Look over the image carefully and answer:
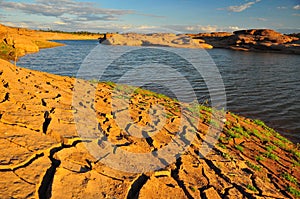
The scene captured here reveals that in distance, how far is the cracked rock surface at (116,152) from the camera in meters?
3.82

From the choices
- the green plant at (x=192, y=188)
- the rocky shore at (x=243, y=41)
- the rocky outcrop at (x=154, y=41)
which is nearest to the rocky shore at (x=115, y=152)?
the green plant at (x=192, y=188)

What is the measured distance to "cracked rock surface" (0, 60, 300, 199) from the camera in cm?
382

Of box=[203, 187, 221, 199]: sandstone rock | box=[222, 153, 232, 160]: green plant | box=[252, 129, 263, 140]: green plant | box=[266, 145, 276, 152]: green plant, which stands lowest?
box=[266, 145, 276, 152]: green plant

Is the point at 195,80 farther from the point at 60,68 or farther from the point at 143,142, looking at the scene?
the point at 143,142

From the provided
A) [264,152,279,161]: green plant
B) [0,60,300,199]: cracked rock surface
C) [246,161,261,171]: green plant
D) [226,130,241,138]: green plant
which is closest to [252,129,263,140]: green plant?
[0,60,300,199]: cracked rock surface

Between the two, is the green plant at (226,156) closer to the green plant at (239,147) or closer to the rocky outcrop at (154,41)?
the green plant at (239,147)

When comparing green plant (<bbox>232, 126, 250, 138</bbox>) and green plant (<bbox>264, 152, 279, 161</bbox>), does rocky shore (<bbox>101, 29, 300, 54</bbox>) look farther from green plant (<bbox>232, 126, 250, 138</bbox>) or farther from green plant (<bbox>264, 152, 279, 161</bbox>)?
green plant (<bbox>264, 152, 279, 161</bbox>)

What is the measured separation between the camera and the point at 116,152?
4.96 m

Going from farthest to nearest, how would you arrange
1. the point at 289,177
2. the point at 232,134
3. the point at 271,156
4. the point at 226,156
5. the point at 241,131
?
the point at 241,131, the point at 232,134, the point at 271,156, the point at 226,156, the point at 289,177

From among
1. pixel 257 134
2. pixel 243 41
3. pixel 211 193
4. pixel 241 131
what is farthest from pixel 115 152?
pixel 243 41

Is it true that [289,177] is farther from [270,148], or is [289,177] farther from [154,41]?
[154,41]

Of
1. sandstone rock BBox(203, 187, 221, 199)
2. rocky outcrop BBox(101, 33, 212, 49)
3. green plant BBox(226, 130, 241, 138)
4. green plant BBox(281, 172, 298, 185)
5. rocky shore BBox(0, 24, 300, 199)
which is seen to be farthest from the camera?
rocky outcrop BBox(101, 33, 212, 49)

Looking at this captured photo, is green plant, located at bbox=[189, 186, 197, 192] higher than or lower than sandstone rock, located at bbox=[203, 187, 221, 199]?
higher

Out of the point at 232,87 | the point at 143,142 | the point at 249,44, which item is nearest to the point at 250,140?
the point at 143,142
